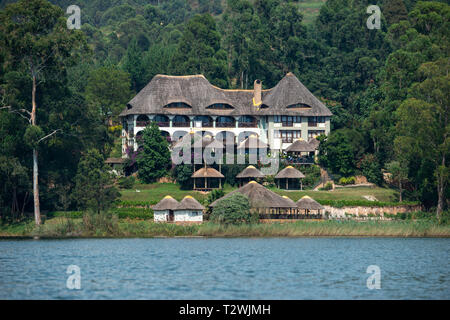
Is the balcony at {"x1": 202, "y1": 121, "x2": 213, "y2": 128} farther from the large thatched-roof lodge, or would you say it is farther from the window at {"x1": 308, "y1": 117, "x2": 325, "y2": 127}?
the window at {"x1": 308, "y1": 117, "x2": 325, "y2": 127}

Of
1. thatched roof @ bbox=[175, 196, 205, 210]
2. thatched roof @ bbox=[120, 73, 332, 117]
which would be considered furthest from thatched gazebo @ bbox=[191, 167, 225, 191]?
thatched roof @ bbox=[120, 73, 332, 117]

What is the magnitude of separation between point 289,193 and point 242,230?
15.6 metres

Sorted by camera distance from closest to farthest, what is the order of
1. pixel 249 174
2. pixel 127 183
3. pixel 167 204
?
pixel 167 204, pixel 249 174, pixel 127 183

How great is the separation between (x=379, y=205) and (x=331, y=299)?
4144cm

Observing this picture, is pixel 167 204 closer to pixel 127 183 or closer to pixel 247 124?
pixel 127 183

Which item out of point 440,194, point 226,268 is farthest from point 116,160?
point 226,268

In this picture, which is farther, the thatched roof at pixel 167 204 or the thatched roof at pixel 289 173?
the thatched roof at pixel 289 173

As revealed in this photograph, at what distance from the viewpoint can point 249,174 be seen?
82438 mm

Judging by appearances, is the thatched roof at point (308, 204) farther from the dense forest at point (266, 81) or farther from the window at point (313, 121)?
the window at point (313, 121)

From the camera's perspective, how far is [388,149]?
86.6 m

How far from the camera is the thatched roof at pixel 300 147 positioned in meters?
90.2

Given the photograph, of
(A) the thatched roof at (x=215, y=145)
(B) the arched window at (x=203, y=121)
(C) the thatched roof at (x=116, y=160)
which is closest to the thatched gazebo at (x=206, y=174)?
(A) the thatched roof at (x=215, y=145)

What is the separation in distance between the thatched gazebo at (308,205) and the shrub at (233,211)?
7353 mm
